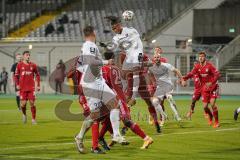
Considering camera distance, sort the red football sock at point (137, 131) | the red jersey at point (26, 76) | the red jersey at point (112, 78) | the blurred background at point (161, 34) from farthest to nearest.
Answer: the blurred background at point (161, 34) < the red jersey at point (26, 76) < the red jersey at point (112, 78) < the red football sock at point (137, 131)

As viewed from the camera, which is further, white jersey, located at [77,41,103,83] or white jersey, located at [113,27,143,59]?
white jersey, located at [113,27,143,59]

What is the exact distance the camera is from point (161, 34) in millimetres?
47656

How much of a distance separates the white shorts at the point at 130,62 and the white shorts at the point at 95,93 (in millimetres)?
2662

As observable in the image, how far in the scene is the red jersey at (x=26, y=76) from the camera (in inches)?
876

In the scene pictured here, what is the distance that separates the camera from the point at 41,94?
48094mm

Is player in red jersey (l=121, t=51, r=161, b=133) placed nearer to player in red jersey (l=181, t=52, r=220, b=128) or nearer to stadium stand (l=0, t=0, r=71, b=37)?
player in red jersey (l=181, t=52, r=220, b=128)

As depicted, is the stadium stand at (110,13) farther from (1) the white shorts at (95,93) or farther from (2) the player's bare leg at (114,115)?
(1) the white shorts at (95,93)

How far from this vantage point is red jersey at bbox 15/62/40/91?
2225cm

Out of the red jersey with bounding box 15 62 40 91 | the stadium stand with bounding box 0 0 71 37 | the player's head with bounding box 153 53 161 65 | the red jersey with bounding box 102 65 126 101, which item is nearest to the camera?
the red jersey with bounding box 102 65 126 101

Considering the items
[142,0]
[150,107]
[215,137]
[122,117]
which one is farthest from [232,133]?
[142,0]

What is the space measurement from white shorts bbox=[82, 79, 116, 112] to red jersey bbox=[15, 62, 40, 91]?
914 cm

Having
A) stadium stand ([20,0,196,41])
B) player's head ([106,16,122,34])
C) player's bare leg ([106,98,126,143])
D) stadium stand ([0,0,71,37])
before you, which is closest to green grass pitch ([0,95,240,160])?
player's bare leg ([106,98,126,143])

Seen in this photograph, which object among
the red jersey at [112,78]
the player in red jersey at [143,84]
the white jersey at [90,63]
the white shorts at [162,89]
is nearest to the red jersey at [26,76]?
the white shorts at [162,89]

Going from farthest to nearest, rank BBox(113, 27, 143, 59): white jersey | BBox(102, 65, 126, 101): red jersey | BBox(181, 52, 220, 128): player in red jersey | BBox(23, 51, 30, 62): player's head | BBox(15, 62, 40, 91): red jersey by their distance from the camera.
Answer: BBox(15, 62, 40, 91): red jersey, BBox(23, 51, 30, 62): player's head, BBox(181, 52, 220, 128): player in red jersey, BBox(113, 27, 143, 59): white jersey, BBox(102, 65, 126, 101): red jersey
